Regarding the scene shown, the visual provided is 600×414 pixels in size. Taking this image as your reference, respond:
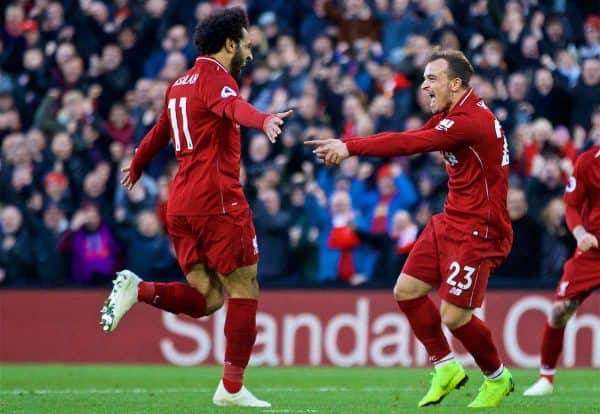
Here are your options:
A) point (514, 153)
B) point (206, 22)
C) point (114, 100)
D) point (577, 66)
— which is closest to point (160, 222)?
point (114, 100)

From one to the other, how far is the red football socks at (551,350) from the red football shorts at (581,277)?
0.95 feet

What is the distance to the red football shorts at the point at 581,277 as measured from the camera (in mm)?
10094

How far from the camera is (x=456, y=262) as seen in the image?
27.4 feet

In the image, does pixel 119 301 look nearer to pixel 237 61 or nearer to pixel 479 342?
pixel 237 61

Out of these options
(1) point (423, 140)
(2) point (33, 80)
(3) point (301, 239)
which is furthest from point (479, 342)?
(2) point (33, 80)

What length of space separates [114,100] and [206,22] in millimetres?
7762

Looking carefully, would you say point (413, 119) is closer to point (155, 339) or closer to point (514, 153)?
point (514, 153)

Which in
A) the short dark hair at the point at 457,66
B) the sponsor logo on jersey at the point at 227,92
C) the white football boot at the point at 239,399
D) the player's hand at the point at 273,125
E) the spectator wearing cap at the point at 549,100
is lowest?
the white football boot at the point at 239,399

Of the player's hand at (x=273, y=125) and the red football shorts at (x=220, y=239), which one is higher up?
the player's hand at (x=273, y=125)

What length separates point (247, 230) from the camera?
8430 mm

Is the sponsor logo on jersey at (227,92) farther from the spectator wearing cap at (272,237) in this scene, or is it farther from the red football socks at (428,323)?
the spectator wearing cap at (272,237)

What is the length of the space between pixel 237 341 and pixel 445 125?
6.30ft

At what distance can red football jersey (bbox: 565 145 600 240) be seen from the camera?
398 inches

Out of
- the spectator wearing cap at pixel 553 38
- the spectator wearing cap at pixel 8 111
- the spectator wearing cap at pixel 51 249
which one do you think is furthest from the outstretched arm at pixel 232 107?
the spectator wearing cap at pixel 8 111
